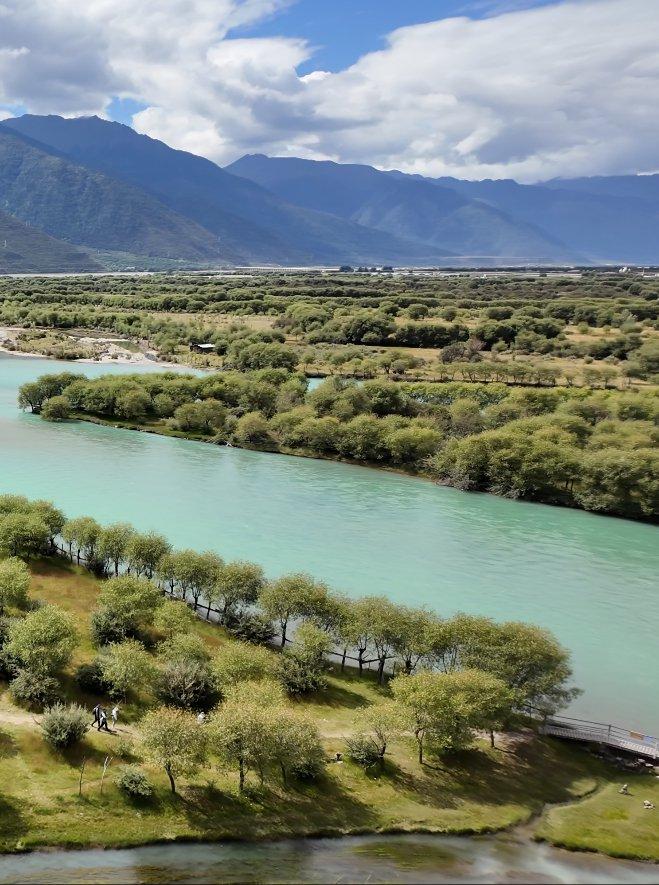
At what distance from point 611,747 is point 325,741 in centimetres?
1185

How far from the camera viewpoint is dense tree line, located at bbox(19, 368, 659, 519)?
6019cm

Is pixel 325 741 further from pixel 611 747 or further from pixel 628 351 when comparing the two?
pixel 628 351

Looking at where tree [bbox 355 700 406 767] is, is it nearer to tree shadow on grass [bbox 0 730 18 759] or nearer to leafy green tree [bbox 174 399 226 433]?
tree shadow on grass [bbox 0 730 18 759]

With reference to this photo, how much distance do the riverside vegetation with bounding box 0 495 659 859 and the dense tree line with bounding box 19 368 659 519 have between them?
1297 inches

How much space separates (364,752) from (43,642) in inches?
538

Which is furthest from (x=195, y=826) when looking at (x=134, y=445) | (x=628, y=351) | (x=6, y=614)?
(x=628, y=351)

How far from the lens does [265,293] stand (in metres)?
195

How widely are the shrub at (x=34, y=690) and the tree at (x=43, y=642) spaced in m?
0.35

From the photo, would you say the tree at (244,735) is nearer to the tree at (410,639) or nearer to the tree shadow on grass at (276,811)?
the tree shadow on grass at (276,811)

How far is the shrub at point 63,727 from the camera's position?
23781 millimetres

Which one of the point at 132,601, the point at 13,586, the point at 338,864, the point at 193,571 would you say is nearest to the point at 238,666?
the point at 132,601

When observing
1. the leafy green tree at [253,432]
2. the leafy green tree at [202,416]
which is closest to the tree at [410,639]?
the leafy green tree at [253,432]

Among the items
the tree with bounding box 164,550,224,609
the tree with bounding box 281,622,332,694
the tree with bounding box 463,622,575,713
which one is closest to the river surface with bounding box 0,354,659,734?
the tree with bounding box 463,622,575,713

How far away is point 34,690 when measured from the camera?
26.2 metres
